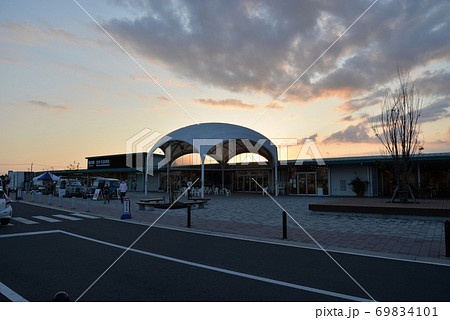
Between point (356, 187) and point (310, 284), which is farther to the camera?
point (356, 187)

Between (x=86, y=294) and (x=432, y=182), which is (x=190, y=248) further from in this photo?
(x=432, y=182)

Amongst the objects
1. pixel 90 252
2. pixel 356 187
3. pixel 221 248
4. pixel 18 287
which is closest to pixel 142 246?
pixel 90 252

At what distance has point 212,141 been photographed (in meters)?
25.3

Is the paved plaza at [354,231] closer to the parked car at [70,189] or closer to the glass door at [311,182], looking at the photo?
the glass door at [311,182]

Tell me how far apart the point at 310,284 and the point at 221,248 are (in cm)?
308

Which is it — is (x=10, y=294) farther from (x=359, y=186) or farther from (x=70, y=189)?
(x=70, y=189)

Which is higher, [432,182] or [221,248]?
[432,182]

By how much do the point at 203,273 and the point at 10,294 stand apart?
290 centimetres

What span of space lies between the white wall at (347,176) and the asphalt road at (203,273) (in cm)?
2128

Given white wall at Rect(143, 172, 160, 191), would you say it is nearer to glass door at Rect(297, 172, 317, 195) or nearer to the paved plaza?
glass door at Rect(297, 172, 317, 195)

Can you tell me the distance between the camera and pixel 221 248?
7441mm

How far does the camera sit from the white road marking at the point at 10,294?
4.07 metres
